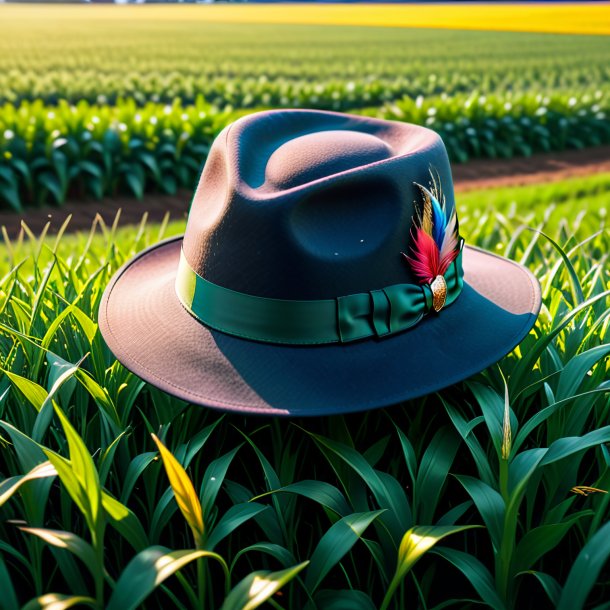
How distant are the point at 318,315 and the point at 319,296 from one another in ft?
0.13

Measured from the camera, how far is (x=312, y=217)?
4.86ft

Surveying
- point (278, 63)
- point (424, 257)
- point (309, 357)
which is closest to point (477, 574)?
point (309, 357)

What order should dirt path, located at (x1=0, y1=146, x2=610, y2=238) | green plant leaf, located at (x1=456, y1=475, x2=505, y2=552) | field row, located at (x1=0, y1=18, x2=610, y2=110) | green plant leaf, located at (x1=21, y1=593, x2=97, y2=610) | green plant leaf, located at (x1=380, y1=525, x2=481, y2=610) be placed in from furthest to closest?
field row, located at (x1=0, y1=18, x2=610, y2=110) → dirt path, located at (x1=0, y1=146, x2=610, y2=238) → green plant leaf, located at (x1=456, y1=475, x2=505, y2=552) → green plant leaf, located at (x1=380, y1=525, x2=481, y2=610) → green plant leaf, located at (x1=21, y1=593, x2=97, y2=610)

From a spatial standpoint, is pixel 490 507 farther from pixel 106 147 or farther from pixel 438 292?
pixel 106 147

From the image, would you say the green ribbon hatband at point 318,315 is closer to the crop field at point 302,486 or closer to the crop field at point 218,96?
the crop field at point 302,486

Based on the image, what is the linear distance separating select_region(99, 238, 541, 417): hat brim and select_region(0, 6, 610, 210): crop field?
4488mm

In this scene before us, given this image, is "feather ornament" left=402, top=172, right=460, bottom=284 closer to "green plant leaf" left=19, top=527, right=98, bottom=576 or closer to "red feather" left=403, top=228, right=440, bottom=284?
"red feather" left=403, top=228, right=440, bottom=284

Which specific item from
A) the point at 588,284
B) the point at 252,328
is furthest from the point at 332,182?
the point at 588,284

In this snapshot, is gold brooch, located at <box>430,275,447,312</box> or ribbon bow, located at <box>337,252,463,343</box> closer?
ribbon bow, located at <box>337,252,463,343</box>

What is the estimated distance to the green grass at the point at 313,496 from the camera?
4.18ft

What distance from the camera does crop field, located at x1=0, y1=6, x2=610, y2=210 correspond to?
6.03 meters

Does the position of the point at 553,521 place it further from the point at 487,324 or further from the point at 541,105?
the point at 541,105

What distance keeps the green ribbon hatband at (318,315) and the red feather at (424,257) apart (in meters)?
0.04

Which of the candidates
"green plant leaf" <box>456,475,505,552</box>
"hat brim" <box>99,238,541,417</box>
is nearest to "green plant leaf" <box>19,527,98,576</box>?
"hat brim" <box>99,238,541,417</box>
